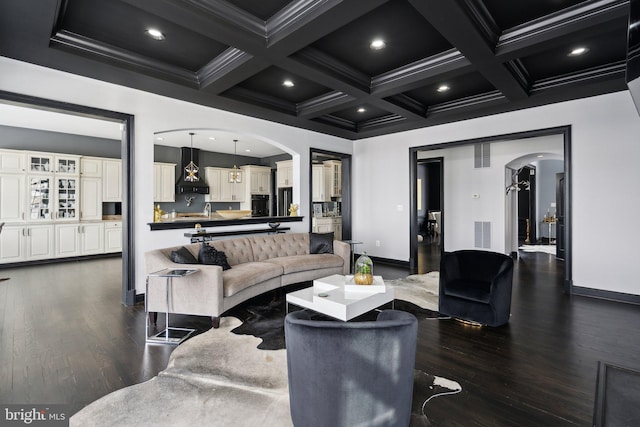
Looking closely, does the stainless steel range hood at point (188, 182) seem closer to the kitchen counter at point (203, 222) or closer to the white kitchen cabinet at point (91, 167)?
the white kitchen cabinet at point (91, 167)

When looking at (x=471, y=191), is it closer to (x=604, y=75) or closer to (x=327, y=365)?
(x=604, y=75)

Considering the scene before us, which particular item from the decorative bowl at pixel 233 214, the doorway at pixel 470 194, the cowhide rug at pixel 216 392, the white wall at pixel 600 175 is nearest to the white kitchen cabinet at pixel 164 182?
the decorative bowl at pixel 233 214

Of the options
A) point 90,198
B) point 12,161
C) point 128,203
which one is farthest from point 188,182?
point 128,203

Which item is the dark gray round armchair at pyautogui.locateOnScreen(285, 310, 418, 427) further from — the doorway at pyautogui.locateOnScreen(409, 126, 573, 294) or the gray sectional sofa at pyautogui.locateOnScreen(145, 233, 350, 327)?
the doorway at pyautogui.locateOnScreen(409, 126, 573, 294)

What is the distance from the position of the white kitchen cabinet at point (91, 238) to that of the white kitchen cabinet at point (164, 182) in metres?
1.55

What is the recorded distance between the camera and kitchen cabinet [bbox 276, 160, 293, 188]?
944 cm

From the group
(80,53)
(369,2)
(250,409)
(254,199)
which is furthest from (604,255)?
(254,199)

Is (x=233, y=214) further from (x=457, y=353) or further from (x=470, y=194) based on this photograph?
(x=457, y=353)

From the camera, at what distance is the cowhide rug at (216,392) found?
73.0 inches

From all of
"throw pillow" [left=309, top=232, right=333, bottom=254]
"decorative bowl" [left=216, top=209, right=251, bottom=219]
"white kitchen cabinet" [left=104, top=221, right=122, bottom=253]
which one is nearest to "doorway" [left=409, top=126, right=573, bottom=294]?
"throw pillow" [left=309, top=232, right=333, bottom=254]

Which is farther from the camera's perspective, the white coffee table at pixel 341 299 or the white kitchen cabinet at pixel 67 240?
the white kitchen cabinet at pixel 67 240

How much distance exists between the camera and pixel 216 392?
6.97 ft

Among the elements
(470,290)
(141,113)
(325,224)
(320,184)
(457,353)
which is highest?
(141,113)

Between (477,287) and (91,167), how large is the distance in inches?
337
